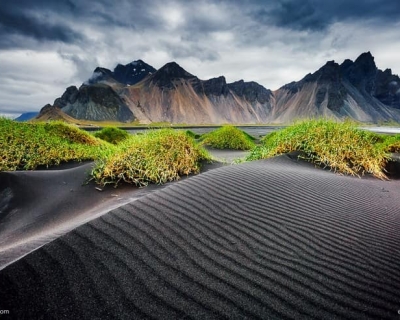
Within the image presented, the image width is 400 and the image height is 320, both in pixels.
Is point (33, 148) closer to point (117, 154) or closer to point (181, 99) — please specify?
point (117, 154)

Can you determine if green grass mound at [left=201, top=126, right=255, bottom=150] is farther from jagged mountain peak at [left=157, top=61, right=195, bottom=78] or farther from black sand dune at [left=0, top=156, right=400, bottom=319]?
jagged mountain peak at [left=157, top=61, right=195, bottom=78]

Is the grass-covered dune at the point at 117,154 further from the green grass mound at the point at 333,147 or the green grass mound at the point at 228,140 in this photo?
the green grass mound at the point at 228,140

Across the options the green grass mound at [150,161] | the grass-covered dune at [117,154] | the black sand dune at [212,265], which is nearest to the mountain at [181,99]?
the grass-covered dune at [117,154]

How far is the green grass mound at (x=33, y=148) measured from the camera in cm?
674

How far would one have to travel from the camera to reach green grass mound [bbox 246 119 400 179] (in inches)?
277

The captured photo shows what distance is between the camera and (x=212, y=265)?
2230 mm

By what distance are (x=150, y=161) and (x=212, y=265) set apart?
3.97m

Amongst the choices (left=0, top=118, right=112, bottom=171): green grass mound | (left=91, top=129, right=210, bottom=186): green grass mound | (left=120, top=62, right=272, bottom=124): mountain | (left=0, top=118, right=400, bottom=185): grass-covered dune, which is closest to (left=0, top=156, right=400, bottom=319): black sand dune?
(left=91, top=129, right=210, bottom=186): green grass mound

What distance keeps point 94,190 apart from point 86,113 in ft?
422

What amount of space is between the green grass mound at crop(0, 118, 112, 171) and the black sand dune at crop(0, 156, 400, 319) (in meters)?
4.88

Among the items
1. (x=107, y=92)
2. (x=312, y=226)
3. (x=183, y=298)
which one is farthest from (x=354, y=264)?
(x=107, y=92)

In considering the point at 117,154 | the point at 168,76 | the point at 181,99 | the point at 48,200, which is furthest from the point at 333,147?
the point at 168,76

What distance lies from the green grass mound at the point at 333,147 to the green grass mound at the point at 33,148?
4.93 m

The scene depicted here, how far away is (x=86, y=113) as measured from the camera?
406ft
